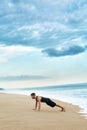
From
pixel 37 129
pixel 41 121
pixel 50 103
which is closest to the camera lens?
pixel 37 129

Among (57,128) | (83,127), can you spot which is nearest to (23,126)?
(57,128)

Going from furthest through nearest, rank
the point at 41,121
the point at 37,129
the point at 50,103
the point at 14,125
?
the point at 50,103
the point at 41,121
the point at 14,125
the point at 37,129

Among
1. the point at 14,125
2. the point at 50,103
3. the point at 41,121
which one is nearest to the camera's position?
the point at 14,125

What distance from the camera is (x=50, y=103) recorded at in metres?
16.8

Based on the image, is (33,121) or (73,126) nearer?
(73,126)

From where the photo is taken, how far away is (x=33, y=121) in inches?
472

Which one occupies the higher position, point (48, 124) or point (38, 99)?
point (38, 99)

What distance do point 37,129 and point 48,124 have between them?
3.49 feet

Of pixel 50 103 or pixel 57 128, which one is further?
pixel 50 103

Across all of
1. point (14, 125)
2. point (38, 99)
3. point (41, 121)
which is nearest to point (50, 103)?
point (38, 99)

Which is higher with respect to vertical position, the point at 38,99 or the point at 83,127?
the point at 38,99

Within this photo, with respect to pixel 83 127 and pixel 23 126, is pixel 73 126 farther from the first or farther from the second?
pixel 23 126

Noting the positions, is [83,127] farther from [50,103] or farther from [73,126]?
[50,103]

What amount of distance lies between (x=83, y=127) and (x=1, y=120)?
11.0 feet
